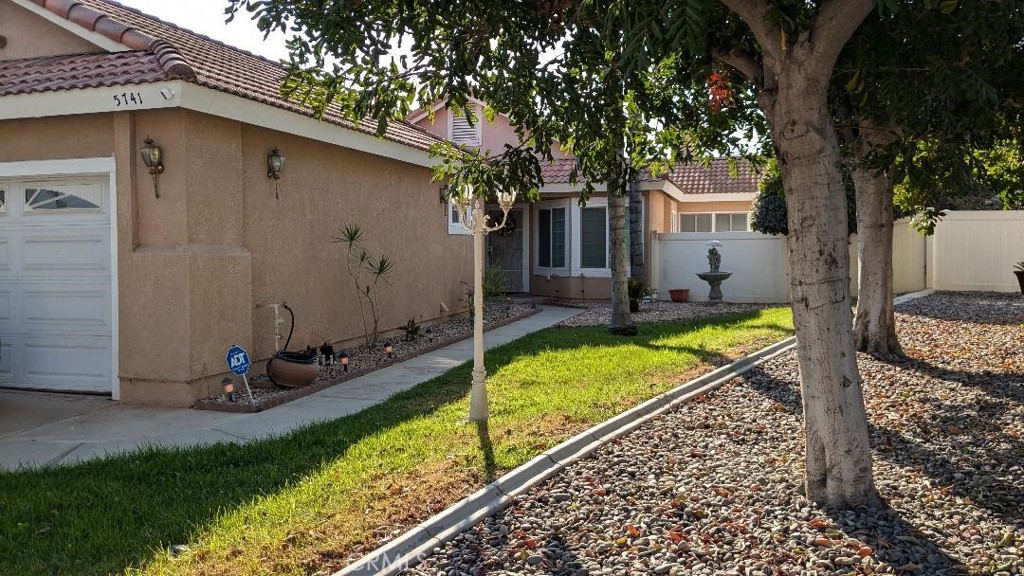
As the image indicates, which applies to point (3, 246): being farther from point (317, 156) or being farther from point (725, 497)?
point (725, 497)

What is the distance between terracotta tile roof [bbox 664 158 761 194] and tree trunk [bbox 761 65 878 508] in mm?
19187

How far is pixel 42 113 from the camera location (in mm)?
8047

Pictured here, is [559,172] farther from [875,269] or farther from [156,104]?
[156,104]

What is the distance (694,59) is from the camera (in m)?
5.18

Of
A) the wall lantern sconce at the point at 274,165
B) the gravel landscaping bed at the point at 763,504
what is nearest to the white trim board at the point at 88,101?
the wall lantern sconce at the point at 274,165

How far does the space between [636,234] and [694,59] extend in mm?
13221

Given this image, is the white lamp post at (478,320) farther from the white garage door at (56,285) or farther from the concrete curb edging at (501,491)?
the white garage door at (56,285)

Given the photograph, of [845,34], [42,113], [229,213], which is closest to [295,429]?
[229,213]

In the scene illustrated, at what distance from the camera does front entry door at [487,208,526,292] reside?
20.4 m

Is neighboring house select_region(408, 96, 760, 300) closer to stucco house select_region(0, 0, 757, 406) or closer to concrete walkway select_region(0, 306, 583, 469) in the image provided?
stucco house select_region(0, 0, 757, 406)

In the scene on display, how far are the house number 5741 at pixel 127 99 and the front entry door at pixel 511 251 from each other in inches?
513

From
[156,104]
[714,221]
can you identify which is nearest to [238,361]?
[156,104]

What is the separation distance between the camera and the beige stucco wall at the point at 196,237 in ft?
25.9

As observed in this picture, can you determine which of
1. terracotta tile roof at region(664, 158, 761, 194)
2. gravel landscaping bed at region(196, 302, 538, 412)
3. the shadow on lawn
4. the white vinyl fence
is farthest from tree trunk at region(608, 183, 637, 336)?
terracotta tile roof at region(664, 158, 761, 194)
